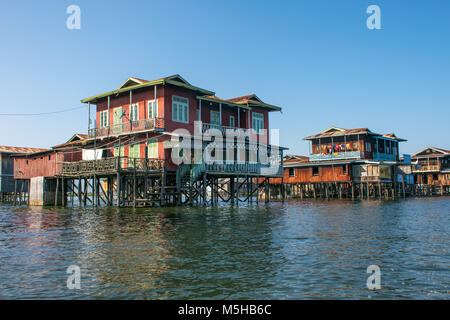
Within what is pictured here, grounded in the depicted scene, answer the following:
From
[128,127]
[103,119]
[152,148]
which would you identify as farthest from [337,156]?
[103,119]

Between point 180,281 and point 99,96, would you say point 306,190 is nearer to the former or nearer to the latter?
point 99,96

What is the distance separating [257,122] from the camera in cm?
4122

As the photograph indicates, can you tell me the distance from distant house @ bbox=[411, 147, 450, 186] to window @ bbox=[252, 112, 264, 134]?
38230mm

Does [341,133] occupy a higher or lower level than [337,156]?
higher

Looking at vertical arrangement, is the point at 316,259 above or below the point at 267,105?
below

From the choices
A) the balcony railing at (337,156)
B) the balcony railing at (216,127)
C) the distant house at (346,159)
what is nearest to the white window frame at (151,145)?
the balcony railing at (216,127)

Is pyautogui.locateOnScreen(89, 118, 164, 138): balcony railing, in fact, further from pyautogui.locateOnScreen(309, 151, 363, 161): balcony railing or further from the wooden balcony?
the wooden balcony

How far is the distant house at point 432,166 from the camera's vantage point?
226ft

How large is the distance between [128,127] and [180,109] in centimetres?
453

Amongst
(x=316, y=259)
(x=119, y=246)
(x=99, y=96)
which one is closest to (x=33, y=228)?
(x=119, y=246)

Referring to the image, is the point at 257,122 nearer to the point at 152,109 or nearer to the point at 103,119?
the point at 152,109

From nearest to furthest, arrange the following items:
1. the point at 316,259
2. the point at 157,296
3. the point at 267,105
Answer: the point at 157,296 < the point at 316,259 < the point at 267,105

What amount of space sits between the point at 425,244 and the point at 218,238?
6.84 metres

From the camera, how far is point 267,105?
4131 cm
